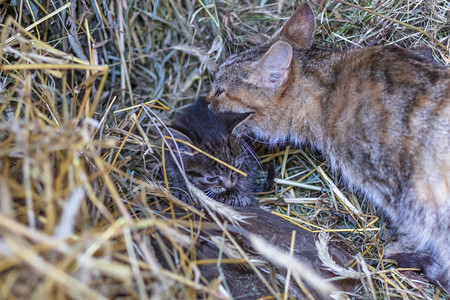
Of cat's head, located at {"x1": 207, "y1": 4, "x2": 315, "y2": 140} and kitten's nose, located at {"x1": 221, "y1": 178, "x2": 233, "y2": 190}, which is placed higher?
cat's head, located at {"x1": 207, "y1": 4, "x2": 315, "y2": 140}

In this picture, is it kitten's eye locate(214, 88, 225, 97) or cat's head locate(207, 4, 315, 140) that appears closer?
A: cat's head locate(207, 4, 315, 140)

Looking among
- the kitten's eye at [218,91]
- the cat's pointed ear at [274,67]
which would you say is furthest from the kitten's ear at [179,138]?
the cat's pointed ear at [274,67]

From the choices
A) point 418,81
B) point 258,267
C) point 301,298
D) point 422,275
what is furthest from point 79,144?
point 422,275

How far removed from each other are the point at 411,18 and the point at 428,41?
0.28m

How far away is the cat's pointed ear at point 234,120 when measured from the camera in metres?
3.29

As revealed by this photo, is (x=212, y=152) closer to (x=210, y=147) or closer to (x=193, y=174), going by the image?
(x=210, y=147)

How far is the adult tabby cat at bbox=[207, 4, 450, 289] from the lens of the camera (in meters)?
2.83

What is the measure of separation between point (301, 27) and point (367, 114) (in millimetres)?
1223

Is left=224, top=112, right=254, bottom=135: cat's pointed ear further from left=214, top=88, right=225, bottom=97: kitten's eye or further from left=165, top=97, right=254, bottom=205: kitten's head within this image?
left=214, top=88, right=225, bottom=97: kitten's eye

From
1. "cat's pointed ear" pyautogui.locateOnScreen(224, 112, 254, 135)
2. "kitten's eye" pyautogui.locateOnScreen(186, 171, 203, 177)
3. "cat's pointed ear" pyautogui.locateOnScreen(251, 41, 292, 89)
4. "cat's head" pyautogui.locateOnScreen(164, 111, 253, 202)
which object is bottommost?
"kitten's eye" pyautogui.locateOnScreen(186, 171, 203, 177)

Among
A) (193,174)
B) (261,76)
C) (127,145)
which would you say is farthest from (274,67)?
(127,145)

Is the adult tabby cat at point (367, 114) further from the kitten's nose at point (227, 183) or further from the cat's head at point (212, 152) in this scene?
the kitten's nose at point (227, 183)

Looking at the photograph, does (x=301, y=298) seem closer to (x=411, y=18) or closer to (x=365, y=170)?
(x=365, y=170)

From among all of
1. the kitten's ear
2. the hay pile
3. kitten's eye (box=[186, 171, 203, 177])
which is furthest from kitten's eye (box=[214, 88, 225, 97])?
kitten's eye (box=[186, 171, 203, 177])
